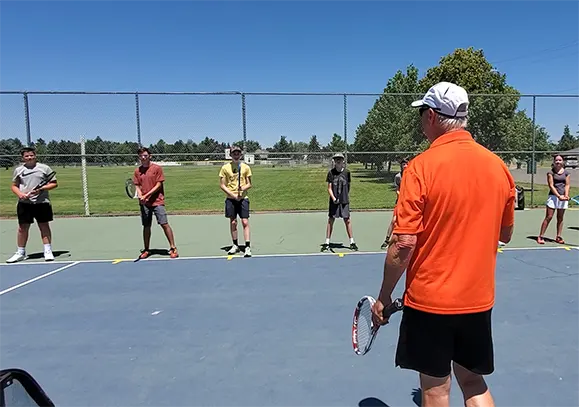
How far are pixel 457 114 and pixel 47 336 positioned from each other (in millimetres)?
4272

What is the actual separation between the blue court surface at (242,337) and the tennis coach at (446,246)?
1092 mm

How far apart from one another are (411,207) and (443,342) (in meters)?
0.70

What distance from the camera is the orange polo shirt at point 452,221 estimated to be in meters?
2.05

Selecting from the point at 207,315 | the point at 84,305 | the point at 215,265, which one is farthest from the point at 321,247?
the point at 84,305

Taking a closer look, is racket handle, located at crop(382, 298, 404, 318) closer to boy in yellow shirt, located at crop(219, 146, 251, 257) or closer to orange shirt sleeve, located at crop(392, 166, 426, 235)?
orange shirt sleeve, located at crop(392, 166, 426, 235)

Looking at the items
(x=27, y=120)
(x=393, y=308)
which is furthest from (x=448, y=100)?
(x=27, y=120)

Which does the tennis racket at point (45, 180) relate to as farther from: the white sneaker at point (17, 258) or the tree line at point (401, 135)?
the tree line at point (401, 135)

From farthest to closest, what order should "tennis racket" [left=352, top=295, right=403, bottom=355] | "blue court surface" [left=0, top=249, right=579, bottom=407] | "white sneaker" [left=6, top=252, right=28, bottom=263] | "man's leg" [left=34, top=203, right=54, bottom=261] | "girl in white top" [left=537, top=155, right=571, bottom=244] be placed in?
"girl in white top" [left=537, top=155, right=571, bottom=244]
"white sneaker" [left=6, top=252, right=28, bottom=263]
"man's leg" [left=34, top=203, right=54, bottom=261]
"blue court surface" [left=0, top=249, right=579, bottom=407]
"tennis racket" [left=352, top=295, right=403, bottom=355]

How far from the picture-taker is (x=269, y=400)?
314cm

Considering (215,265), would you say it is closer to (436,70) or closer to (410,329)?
(410,329)

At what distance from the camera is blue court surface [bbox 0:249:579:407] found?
3.25 m

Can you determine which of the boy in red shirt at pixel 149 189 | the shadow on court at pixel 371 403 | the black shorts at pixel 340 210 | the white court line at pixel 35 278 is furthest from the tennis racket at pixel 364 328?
the boy in red shirt at pixel 149 189

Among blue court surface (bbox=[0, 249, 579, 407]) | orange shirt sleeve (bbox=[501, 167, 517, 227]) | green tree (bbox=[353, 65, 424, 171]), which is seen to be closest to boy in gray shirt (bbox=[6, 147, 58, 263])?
blue court surface (bbox=[0, 249, 579, 407])

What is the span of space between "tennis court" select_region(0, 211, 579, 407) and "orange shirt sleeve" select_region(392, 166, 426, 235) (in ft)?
5.32
